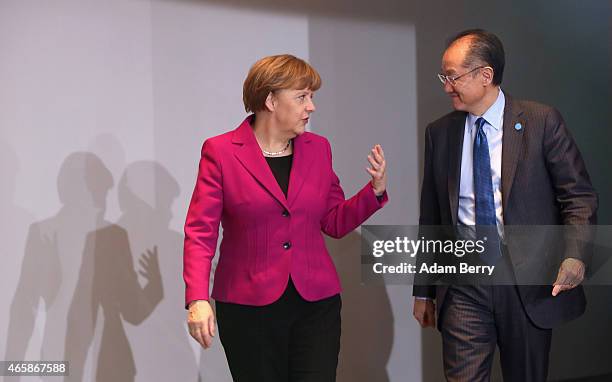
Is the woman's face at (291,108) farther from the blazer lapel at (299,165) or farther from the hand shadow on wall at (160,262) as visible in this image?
the hand shadow on wall at (160,262)

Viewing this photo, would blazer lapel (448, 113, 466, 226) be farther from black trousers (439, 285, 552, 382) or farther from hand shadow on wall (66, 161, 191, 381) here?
hand shadow on wall (66, 161, 191, 381)

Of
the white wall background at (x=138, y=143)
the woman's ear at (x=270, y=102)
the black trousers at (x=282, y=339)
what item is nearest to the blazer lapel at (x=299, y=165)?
the woman's ear at (x=270, y=102)

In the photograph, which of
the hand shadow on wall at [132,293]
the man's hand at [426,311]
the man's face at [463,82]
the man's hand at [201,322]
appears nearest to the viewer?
the man's hand at [201,322]

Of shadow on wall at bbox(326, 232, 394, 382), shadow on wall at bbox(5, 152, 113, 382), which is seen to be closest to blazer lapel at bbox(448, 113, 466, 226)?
shadow on wall at bbox(326, 232, 394, 382)

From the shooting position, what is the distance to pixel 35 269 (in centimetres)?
341

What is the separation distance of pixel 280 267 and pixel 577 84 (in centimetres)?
271

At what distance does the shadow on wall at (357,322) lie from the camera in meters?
4.06

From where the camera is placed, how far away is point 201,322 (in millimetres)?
2465

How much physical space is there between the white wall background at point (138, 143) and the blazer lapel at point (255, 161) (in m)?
1.07

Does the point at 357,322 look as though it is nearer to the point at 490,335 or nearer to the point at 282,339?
the point at 490,335

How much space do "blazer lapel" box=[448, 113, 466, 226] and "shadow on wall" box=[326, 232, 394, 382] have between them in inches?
48.6

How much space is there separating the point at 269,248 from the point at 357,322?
5.35ft

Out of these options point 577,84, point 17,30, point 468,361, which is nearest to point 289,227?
point 468,361

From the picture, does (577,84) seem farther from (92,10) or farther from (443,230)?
(92,10)
